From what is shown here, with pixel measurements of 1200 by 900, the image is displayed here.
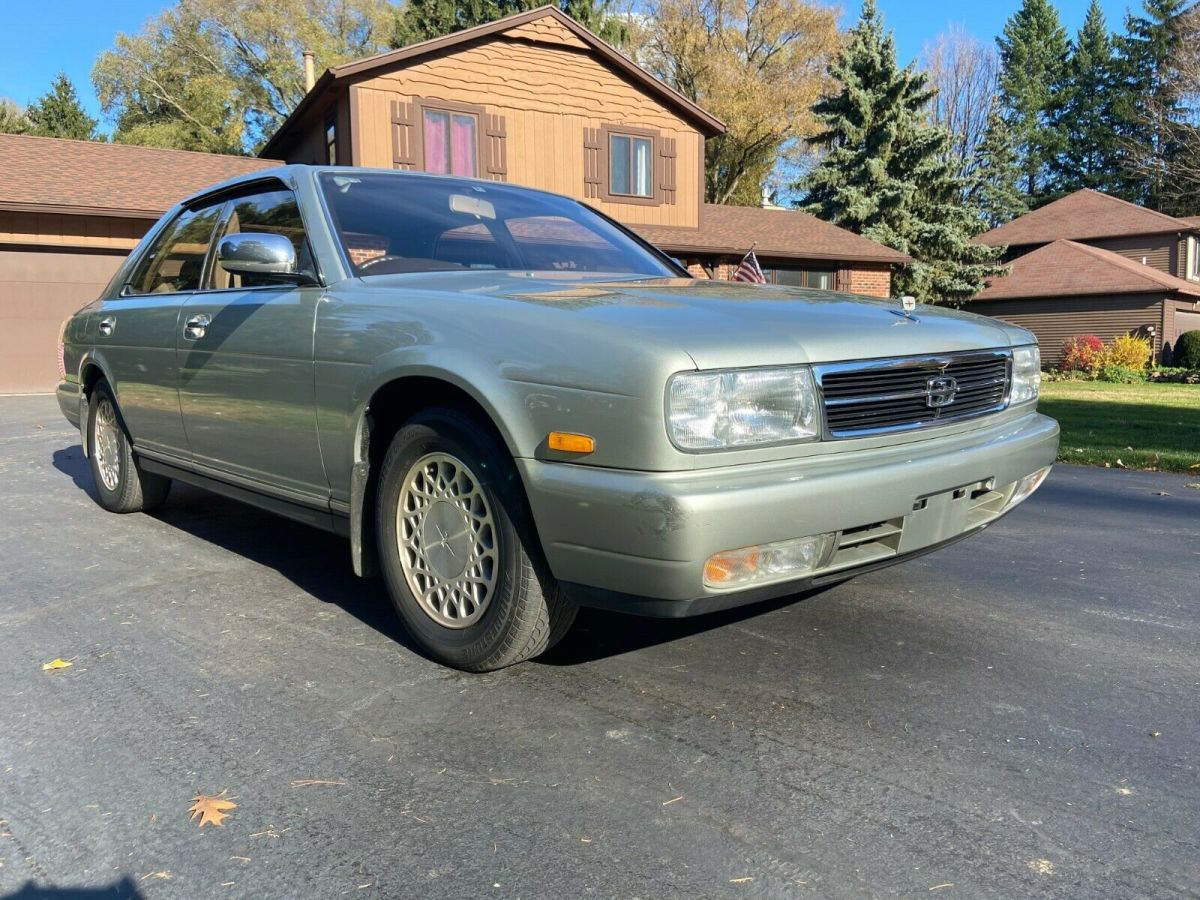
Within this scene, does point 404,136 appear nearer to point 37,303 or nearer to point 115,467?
point 37,303

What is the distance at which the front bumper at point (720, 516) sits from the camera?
2383mm

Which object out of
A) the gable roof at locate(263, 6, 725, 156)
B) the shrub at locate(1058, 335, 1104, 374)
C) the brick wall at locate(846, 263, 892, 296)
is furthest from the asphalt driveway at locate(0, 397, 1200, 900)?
the shrub at locate(1058, 335, 1104, 374)

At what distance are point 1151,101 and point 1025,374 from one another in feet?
174

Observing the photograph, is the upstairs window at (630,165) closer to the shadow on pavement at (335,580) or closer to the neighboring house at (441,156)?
the neighboring house at (441,156)

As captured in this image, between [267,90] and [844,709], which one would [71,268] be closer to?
[844,709]

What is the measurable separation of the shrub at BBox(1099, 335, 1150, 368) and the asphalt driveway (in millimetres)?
26350

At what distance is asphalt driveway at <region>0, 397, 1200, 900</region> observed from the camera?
2.03 metres

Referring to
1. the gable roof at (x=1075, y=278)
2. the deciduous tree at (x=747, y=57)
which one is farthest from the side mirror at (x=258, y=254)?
the deciduous tree at (x=747, y=57)

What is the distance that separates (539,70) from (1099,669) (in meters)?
18.9

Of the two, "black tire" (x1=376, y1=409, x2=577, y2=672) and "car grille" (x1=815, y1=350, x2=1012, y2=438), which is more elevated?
"car grille" (x1=815, y1=350, x2=1012, y2=438)

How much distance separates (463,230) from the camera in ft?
13.1

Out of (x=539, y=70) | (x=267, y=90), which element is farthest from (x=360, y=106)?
(x=267, y=90)

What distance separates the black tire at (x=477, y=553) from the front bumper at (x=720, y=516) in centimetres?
15

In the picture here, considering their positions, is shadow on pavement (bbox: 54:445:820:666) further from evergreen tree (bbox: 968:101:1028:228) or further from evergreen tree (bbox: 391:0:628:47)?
evergreen tree (bbox: 968:101:1028:228)
